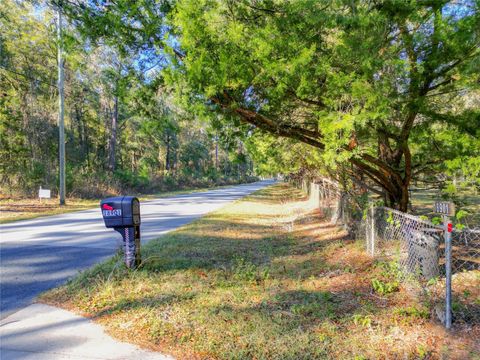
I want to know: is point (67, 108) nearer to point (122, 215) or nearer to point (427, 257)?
point (122, 215)

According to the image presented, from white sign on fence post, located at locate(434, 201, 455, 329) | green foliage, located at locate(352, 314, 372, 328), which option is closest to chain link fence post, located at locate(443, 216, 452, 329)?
white sign on fence post, located at locate(434, 201, 455, 329)

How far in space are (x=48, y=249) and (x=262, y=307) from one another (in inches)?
217

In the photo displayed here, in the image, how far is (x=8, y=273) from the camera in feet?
18.4

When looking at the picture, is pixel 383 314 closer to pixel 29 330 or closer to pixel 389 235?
pixel 389 235

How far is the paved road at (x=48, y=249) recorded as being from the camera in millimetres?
4997

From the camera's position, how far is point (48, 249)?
7293 mm

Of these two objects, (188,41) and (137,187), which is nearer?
(188,41)

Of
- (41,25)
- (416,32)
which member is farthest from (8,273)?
(41,25)

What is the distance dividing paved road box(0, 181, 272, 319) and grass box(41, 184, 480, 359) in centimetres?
55

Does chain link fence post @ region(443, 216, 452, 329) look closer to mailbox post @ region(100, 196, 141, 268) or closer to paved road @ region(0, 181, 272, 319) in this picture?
mailbox post @ region(100, 196, 141, 268)

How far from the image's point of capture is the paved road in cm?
500

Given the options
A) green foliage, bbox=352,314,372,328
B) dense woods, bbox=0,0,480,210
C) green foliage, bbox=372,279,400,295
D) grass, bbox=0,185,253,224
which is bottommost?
green foliage, bbox=352,314,372,328

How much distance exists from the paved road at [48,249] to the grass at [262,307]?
55cm

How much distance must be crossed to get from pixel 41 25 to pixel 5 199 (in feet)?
33.4
